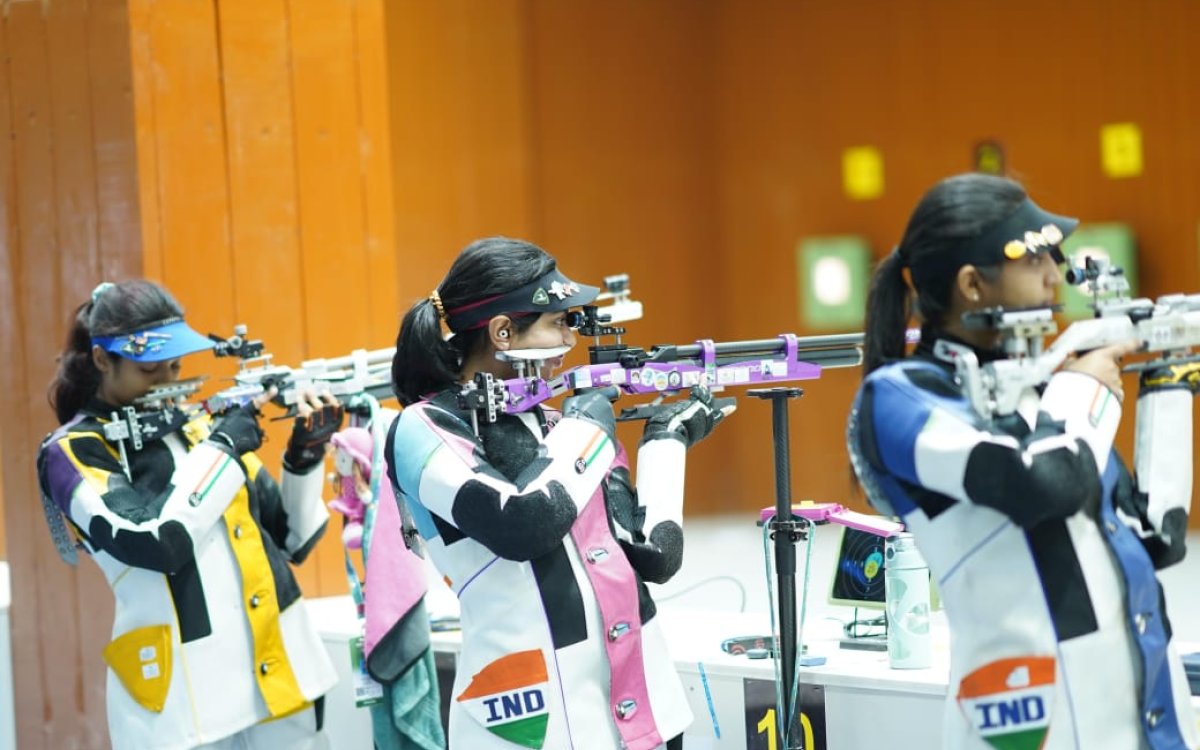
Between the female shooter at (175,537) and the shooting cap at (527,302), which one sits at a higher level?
the shooting cap at (527,302)

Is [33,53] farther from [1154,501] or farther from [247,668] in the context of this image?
[1154,501]

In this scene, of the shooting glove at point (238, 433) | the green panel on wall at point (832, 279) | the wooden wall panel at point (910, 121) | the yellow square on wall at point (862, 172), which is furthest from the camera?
the green panel on wall at point (832, 279)

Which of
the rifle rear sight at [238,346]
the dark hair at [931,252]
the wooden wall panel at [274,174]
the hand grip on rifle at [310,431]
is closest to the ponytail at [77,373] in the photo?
the rifle rear sight at [238,346]

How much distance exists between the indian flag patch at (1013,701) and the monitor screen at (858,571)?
127cm

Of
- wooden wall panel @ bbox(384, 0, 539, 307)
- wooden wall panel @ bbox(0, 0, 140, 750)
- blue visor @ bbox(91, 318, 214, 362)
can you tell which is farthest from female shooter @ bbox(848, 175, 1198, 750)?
wooden wall panel @ bbox(384, 0, 539, 307)

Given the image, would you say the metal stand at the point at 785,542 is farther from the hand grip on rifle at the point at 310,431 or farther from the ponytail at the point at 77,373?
the ponytail at the point at 77,373

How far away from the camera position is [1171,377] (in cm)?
200

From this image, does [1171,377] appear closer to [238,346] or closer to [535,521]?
[535,521]

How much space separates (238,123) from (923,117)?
14.6 feet

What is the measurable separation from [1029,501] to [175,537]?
6.67 feet

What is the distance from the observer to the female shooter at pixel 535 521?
7.86ft

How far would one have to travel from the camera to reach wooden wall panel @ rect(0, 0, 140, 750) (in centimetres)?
471

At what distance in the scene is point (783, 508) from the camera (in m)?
2.89

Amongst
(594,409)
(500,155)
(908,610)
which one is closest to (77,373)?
(594,409)
